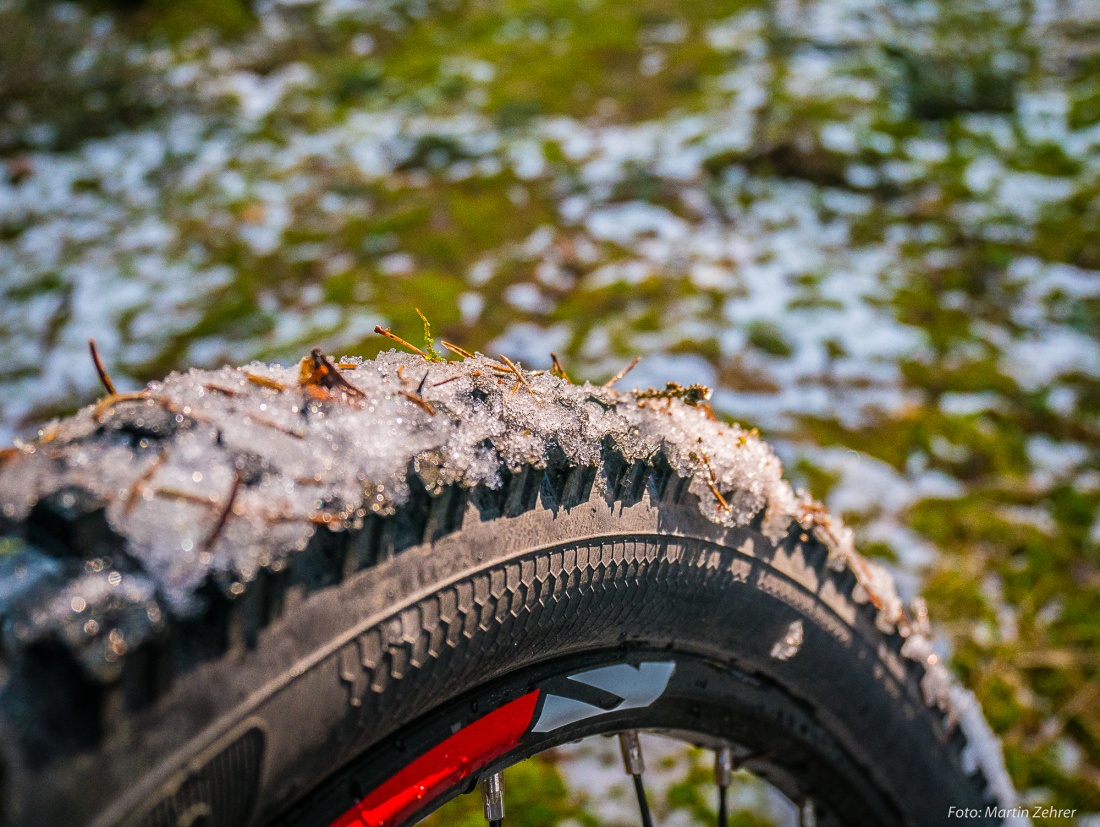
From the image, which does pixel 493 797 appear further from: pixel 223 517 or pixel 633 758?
pixel 223 517

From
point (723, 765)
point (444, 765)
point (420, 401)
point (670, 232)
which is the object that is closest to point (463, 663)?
point (444, 765)

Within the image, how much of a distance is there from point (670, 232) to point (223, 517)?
348 centimetres

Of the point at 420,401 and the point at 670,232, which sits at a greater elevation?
the point at 420,401

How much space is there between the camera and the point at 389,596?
68 centimetres

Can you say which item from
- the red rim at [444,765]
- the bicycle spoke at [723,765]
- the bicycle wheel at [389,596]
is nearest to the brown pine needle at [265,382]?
the bicycle wheel at [389,596]

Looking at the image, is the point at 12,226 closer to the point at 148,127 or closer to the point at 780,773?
the point at 148,127

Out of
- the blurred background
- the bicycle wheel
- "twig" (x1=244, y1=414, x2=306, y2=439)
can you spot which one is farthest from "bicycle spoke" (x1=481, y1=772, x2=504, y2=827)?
the blurred background

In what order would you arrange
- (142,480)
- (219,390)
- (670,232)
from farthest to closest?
(670,232) → (219,390) → (142,480)

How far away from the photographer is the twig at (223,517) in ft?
1.88

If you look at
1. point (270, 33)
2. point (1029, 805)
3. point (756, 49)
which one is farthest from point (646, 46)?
point (1029, 805)

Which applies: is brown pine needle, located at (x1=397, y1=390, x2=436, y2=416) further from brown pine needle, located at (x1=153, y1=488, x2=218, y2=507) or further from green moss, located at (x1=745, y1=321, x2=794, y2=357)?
green moss, located at (x1=745, y1=321, x2=794, y2=357)

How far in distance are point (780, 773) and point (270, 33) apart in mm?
6044

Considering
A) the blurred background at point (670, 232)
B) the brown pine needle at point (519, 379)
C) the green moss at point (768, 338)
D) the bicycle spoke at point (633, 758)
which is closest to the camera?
the brown pine needle at point (519, 379)

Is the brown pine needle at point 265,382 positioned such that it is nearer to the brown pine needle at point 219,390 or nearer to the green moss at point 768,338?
the brown pine needle at point 219,390
